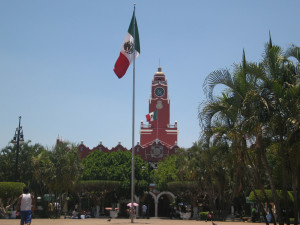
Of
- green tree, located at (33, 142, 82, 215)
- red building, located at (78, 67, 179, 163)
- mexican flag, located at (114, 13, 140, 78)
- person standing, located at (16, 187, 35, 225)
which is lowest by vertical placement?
person standing, located at (16, 187, 35, 225)

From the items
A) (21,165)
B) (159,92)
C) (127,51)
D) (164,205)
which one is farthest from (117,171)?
(159,92)

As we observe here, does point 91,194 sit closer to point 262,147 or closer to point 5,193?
point 5,193

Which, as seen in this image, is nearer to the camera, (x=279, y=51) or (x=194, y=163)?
(x=279, y=51)

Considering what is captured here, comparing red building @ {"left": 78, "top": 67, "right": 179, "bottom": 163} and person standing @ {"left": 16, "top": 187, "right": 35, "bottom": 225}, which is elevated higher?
red building @ {"left": 78, "top": 67, "right": 179, "bottom": 163}

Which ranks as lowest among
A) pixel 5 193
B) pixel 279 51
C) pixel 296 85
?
pixel 5 193

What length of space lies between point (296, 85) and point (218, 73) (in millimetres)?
3022

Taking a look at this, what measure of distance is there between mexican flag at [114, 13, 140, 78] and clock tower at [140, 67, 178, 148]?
143ft

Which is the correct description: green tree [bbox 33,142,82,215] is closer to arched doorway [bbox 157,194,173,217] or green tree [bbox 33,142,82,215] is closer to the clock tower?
arched doorway [bbox 157,194,173,217]

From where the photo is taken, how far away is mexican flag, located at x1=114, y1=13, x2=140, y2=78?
22469 mm

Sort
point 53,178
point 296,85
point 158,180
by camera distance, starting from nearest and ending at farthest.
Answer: point 296,85 → point 53,178 → point 158,180

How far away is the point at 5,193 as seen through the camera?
96.1ft

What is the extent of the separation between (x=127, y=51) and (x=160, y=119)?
4804 cm

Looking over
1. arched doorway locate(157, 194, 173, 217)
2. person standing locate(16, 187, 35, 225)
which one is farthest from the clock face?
person standing locate(16, 187, 35, 225)

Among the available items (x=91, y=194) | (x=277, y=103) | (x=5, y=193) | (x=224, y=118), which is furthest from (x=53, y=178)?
(x=277, y=103)
